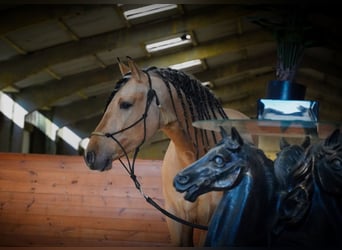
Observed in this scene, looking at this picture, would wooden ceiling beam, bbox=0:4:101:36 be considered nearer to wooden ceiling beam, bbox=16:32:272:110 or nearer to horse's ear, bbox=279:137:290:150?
wooden ceiling beam, bbox=16:32:272:110

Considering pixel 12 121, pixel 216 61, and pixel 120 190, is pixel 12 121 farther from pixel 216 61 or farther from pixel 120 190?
pixel 216 61

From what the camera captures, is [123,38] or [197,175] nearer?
[197,175]

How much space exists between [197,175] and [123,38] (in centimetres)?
100

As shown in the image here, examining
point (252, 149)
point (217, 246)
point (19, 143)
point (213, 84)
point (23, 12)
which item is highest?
point (23, 12)

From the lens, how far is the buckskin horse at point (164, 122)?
93cm

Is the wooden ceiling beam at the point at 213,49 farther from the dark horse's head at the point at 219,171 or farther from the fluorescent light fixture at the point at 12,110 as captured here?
the dark horse's head at the point at 219,171

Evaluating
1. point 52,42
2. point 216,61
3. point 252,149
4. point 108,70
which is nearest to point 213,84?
point 216,61

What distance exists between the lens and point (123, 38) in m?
1.43

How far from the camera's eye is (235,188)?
50 centimetres

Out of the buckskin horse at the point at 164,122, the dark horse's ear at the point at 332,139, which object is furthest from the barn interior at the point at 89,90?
the dark horse's ear at the point at 332,139

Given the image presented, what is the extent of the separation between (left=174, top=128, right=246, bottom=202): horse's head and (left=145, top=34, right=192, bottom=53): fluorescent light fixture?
0.95m

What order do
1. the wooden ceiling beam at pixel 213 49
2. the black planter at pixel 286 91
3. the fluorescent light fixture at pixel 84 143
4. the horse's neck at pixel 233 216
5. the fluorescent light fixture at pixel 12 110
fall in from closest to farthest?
the horse's neck at pixel 233 216 < the black planter at pixel 286 91 < the fluorescent light fixture at pixel 84 143 < the wooden ceiling beam at pixel 213 49 < the fluorescent light fixture at pixel 12 110

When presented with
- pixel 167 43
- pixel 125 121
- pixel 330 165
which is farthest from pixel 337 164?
pixel 167 43

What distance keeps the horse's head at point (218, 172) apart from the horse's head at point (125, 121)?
0.44 meters
